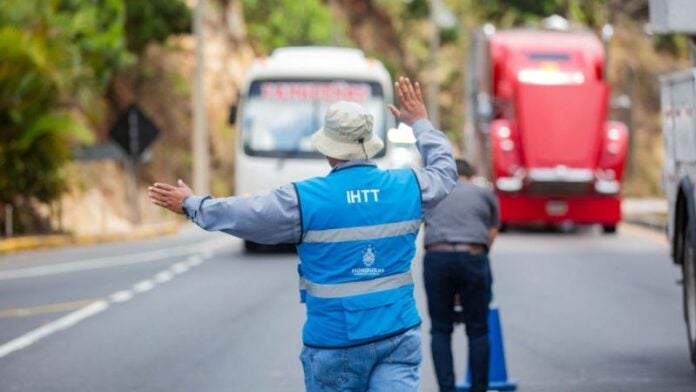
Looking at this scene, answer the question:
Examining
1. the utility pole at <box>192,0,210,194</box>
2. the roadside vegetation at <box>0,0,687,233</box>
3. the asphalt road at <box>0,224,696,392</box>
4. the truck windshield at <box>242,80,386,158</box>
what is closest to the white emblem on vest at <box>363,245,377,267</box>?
the asphalt road at <box>0,224,696,392</box>

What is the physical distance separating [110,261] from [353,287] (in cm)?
2059

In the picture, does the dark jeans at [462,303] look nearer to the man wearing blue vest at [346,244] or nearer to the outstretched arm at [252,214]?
the man wearing blue vest at [346,244]

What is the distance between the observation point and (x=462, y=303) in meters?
11.2

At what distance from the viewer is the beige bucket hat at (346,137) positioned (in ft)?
22.1

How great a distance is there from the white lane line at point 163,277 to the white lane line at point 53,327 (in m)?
3.52

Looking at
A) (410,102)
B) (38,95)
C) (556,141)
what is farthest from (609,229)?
(410,102)

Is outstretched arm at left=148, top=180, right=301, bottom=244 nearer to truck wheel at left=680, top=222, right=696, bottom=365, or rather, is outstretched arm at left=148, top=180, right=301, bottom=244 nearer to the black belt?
the black belt

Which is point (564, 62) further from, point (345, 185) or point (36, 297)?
point (345, 185)

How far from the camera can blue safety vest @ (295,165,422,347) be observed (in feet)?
21.7

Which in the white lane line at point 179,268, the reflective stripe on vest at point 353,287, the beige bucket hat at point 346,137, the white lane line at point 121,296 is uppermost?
the beige bucket hat at point 346,137

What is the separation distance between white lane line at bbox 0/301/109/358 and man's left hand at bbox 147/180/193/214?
24.9 feet

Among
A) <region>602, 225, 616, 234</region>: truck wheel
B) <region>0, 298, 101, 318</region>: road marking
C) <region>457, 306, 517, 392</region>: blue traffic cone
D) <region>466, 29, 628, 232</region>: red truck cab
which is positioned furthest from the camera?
<region>602, 225, 616, 234</region>: truck wheel

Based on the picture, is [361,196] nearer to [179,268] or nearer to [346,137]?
[346,137]

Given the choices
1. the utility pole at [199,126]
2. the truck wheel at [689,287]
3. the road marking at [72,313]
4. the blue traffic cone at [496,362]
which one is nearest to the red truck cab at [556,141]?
the road marking at [72,313]
